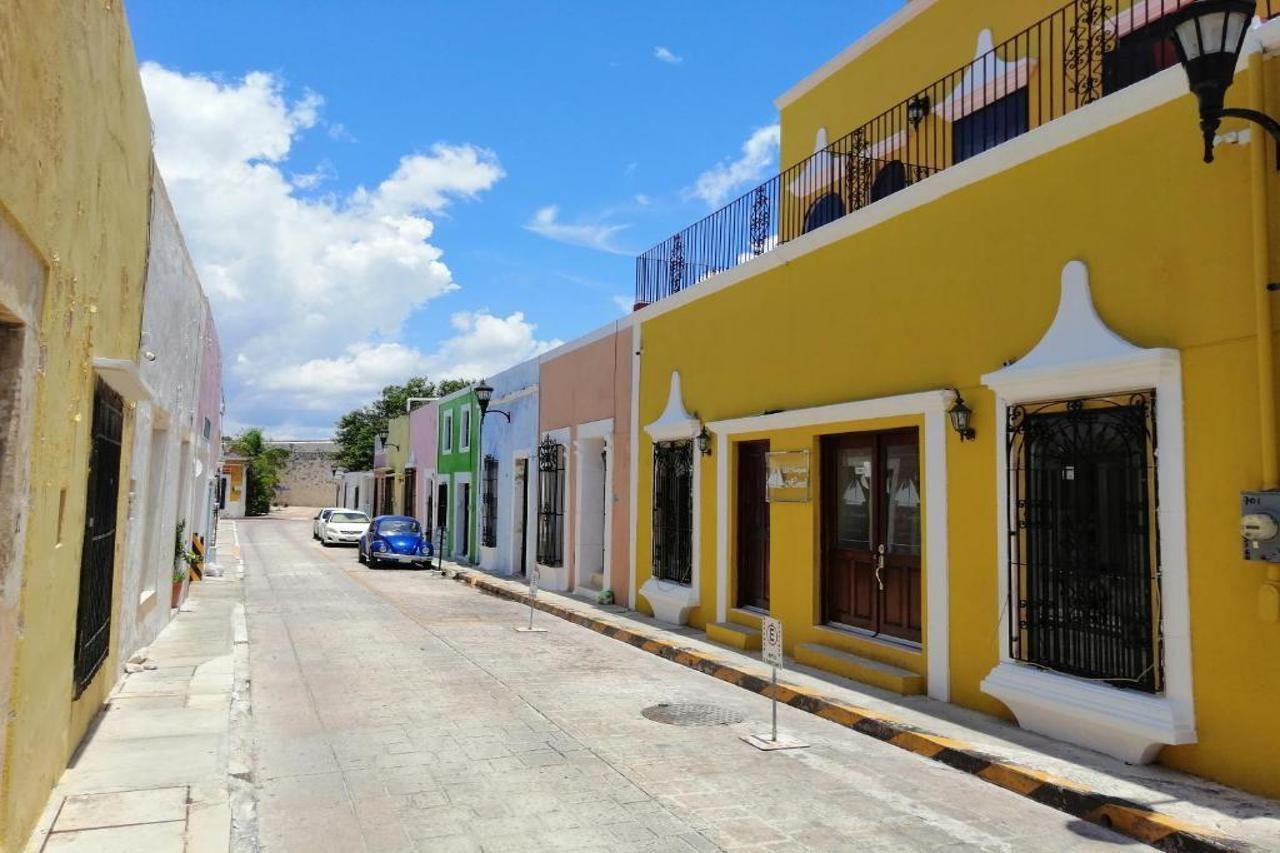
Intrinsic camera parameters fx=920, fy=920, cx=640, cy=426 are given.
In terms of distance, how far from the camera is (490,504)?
78.4 ft

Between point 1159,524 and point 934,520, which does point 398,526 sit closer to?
point 934,520

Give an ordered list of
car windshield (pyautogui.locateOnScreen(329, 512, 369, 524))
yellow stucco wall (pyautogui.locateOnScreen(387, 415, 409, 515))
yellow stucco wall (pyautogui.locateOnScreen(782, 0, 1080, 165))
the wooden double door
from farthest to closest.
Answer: yellow stucco wall (pyautogui.locateOnScreen(387, 415, 409, 515)) → car windshield (pyautogui.locateOnScreen(329, 512, 369, 524)) → yellow stucco wall (pyautogui.locateOnScreen(782, 0, 1080, 165)) → the wooden double door

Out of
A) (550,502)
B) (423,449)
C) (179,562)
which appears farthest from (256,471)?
(179,562)

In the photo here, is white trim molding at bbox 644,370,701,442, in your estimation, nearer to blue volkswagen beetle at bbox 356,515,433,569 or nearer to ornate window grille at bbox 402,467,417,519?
blue volkswagen beetle at bbox 356,515,433,569

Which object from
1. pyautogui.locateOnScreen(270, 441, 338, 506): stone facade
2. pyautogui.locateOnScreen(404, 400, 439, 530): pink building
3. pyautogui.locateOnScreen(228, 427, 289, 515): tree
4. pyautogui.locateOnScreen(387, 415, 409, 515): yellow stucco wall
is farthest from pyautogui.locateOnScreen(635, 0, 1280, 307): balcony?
pyautogui.locateOnScreen(270, 441, 338, 506): stone facade

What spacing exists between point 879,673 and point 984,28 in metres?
8.13

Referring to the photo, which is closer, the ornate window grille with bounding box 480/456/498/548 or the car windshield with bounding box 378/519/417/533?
the ornate window grille with bounding box 480/456/498/548

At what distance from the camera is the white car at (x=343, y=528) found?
33.3 m

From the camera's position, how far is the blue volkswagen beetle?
24.8m

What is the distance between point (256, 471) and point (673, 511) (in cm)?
4975

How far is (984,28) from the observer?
11.5 m

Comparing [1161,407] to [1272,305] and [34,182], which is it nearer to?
[1272,305]

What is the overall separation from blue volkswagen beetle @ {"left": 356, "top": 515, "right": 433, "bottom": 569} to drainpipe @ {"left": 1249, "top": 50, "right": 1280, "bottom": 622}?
72.1 feet

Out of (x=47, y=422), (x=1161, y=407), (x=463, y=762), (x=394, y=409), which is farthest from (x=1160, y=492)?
(x=394, y=409)
